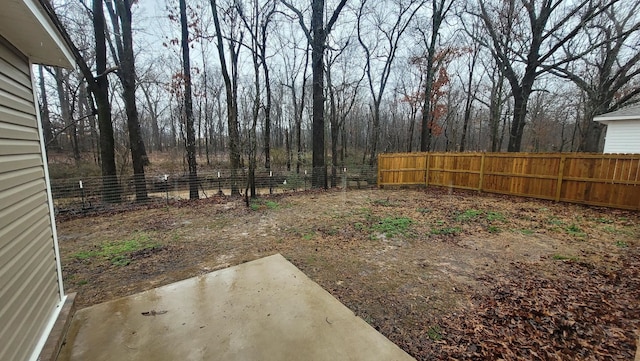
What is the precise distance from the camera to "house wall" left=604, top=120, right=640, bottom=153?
9570mm

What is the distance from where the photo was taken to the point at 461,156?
33.0 ft

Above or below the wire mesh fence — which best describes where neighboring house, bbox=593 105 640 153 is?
above

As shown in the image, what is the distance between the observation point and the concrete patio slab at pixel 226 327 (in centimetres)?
193

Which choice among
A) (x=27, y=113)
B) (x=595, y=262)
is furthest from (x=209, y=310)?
(x=595, y=262)

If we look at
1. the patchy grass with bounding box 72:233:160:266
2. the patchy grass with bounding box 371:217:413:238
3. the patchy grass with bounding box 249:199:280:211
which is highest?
the patchy grass with bounding box 371:217:413:238

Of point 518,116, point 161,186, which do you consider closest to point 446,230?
point 161,186

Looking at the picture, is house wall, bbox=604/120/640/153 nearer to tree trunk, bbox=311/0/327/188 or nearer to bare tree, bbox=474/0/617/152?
bare tree, bbox=474/0/617/152

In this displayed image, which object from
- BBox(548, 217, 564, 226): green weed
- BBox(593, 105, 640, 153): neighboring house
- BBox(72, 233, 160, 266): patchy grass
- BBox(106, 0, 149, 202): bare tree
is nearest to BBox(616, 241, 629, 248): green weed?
BBox(548, 217, 564, 226): green weed

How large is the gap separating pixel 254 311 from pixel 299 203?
5797 mm

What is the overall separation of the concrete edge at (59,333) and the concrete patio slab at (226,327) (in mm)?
68

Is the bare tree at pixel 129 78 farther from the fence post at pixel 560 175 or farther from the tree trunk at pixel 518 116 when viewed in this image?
the tree trunk at pixel 518 116

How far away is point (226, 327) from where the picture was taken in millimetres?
2209

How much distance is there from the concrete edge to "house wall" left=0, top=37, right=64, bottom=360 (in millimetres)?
53

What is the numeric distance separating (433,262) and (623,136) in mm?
12081
